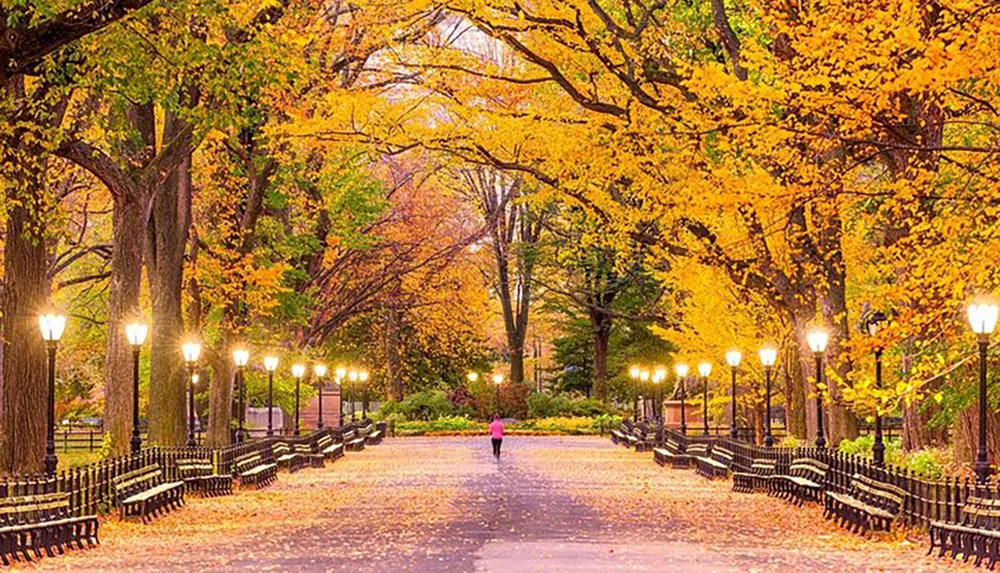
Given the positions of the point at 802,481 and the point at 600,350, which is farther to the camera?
the point at 600,350

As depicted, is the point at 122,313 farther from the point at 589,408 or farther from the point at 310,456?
the point at 589,408

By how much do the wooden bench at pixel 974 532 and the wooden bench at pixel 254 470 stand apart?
18.0 meters

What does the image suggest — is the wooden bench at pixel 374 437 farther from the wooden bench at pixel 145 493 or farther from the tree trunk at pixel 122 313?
the wooden bench at pixel 145 493

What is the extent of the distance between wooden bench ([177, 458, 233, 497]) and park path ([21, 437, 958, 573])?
566mm

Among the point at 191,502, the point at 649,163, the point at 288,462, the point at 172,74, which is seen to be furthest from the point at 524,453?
the point at 172,74

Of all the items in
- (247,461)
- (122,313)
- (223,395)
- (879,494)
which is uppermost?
(122,313)

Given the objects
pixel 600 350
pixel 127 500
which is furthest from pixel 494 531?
pixel 600 350

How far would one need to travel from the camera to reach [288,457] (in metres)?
44.7

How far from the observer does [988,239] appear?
73.9 feet

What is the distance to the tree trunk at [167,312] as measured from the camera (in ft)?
116

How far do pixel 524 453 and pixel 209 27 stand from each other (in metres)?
31.1

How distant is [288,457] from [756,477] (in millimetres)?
15343

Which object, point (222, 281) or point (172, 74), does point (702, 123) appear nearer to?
point (172, 74)

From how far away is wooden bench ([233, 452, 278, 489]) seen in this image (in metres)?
35.3
